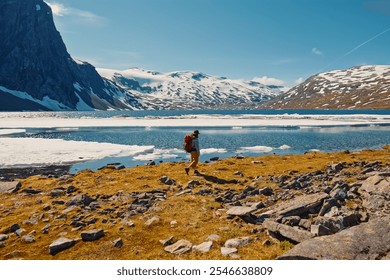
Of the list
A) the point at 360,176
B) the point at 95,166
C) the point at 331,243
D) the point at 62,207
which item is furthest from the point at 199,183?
the point at 95,166

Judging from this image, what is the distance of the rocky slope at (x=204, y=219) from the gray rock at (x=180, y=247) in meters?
0.03

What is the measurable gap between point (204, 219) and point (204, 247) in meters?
2.80

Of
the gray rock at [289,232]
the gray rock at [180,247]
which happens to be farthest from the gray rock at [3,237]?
the gray rock at [289,232]

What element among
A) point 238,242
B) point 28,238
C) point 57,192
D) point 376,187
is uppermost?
point 376,187

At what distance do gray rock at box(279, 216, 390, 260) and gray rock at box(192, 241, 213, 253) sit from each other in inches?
96.1

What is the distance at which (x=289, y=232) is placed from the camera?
10.9m

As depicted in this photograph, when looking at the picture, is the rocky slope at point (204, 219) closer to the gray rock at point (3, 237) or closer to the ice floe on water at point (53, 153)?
the gray rock at point (3, 237)

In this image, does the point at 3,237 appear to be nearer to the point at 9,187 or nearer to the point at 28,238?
the point at 28,238

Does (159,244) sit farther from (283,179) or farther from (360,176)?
(360,176)

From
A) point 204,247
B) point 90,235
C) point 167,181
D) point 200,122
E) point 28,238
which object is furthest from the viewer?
point 200,122

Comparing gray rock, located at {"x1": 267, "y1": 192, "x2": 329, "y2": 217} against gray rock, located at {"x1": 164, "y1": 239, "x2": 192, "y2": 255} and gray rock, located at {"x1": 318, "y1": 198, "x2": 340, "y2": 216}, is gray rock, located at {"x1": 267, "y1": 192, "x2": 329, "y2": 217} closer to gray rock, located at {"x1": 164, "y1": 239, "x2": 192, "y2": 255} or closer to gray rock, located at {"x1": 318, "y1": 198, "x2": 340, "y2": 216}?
gray rock, located at {"x1": 318, "y1": 198, "x2": 340, "y2": 216}

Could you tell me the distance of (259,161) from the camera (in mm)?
28328

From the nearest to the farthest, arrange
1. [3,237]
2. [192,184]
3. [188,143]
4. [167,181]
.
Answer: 1. [3,237]
2. [192,184]
3. [167,181]
4. [188,143]

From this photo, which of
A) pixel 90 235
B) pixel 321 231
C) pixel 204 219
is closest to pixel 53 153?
pixel 90 235
